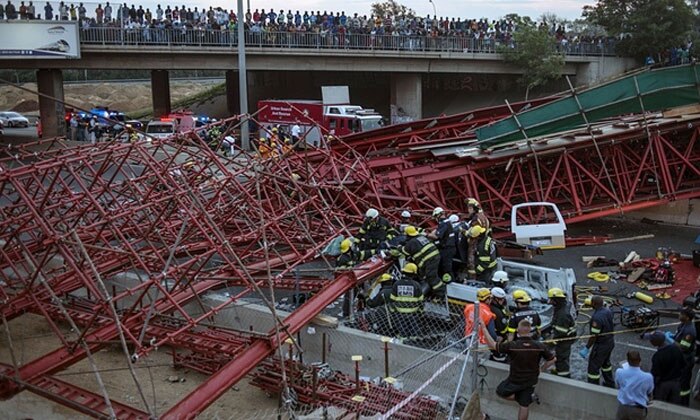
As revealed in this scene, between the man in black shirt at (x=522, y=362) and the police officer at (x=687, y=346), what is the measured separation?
1.54 m

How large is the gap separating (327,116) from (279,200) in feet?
57.5

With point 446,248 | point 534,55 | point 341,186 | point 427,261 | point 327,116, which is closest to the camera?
point 427,261

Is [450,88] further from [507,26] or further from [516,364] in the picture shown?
[516,364]

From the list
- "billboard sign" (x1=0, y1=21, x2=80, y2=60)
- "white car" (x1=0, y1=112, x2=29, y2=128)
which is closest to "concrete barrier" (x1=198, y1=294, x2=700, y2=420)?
"billboard sign" (x1=0, y1=21, x2=80, y2=60)

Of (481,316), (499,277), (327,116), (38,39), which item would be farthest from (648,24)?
(481,316)

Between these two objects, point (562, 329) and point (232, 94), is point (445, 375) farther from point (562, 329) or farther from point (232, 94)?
point (232, 94)

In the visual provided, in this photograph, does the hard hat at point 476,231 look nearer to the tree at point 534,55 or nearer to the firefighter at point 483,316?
the firefighter at point 483,316

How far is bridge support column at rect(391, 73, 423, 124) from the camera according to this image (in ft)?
124

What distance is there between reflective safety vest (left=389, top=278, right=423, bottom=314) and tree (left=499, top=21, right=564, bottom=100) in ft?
96.0

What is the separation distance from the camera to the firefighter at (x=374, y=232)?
12.1 meters

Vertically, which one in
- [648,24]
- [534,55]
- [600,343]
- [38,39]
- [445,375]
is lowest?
[445,375]

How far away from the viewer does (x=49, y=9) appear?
31719mm

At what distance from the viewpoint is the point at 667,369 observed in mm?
8188

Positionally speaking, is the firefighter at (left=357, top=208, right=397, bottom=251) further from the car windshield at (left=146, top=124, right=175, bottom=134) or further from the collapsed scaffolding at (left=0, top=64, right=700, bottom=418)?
the car windshield at (left=146, top=124, right=175, bottom=134)
